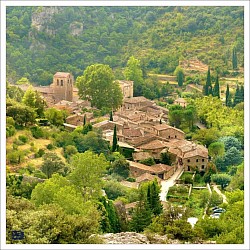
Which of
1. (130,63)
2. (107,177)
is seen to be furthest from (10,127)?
(130,63)

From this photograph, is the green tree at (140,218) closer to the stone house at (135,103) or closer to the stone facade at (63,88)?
the stone house at (135,103)

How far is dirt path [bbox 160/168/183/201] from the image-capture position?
762 inches

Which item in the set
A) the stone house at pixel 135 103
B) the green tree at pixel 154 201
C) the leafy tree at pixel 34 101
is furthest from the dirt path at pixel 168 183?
the stone house at pixel 135 103

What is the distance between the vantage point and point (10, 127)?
2041 cm

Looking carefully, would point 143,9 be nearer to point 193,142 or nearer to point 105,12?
point 105,12

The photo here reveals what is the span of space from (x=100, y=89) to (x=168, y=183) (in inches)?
331

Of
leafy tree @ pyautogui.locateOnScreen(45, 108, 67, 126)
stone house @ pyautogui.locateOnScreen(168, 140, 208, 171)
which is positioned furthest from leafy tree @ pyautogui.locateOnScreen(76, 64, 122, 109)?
stone house @ pyautogui.locateOnScreen(168, 140, 208, 171)

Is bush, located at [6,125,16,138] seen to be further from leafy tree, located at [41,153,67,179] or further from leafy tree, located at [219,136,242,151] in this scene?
leafy tree, located at [219,136,242,151]

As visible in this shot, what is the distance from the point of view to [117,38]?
40875 millimetres

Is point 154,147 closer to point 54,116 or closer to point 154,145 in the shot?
point 154,145

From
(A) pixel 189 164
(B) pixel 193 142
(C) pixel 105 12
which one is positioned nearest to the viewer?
(A) pixel 189 164

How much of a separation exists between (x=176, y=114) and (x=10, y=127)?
309 inches

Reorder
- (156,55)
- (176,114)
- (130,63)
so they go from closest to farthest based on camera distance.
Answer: (176,114), (130,63), (156,55)

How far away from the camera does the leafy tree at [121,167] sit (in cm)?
2058
